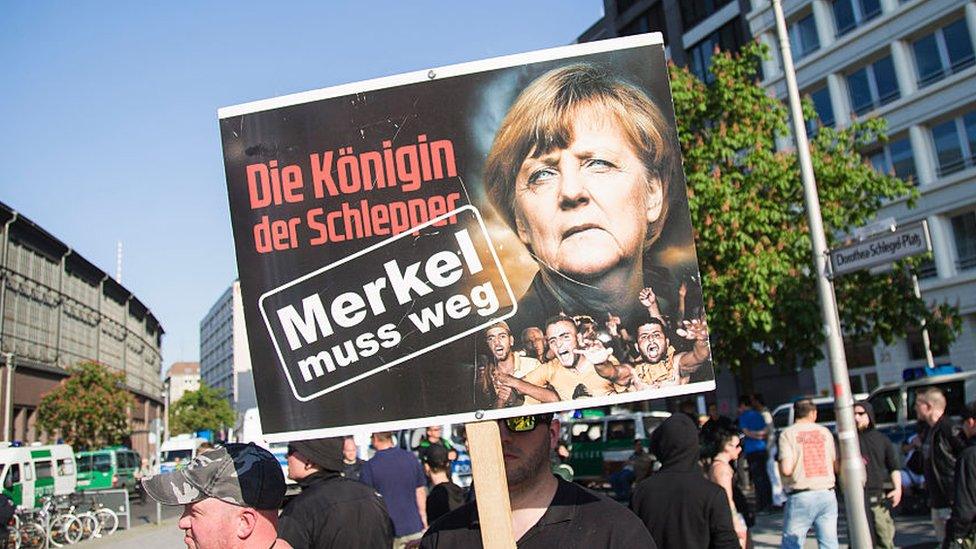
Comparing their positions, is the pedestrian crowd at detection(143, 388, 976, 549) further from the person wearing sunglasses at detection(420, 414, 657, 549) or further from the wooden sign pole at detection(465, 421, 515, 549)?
the wooden sign pole at detection(465, 421, 515, 549)

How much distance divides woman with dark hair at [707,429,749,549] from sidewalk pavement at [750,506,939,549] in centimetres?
390

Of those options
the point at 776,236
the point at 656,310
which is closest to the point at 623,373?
the point at 656,310

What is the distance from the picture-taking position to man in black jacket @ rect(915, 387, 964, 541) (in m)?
7.50

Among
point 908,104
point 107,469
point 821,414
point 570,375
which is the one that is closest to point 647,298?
point 570,375

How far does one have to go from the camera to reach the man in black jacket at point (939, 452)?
7.50m

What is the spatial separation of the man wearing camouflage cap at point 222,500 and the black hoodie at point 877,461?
7.58 metres

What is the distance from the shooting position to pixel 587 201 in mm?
2855

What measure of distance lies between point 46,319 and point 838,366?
169ft

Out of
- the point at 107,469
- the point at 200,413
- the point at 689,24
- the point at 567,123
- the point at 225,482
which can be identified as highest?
the point at 689,24

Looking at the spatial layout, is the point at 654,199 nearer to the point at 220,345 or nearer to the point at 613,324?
the point at 613,324

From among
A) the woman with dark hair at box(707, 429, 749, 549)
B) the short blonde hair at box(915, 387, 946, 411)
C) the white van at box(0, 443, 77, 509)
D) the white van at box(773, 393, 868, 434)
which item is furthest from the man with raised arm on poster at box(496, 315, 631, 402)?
the white van at box(0, 443, 77, 509)

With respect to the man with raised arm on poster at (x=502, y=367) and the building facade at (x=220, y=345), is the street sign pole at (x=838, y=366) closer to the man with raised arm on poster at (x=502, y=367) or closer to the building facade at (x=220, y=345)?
the man with raised arm on poster at (x=502, y=367)

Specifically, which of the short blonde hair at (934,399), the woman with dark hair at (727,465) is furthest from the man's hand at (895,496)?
the woman with dark hair at (727,465)

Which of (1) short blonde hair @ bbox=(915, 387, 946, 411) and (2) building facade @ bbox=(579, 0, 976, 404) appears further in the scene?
(2) building facade @ bbox=(579, 0, 976, 404)
